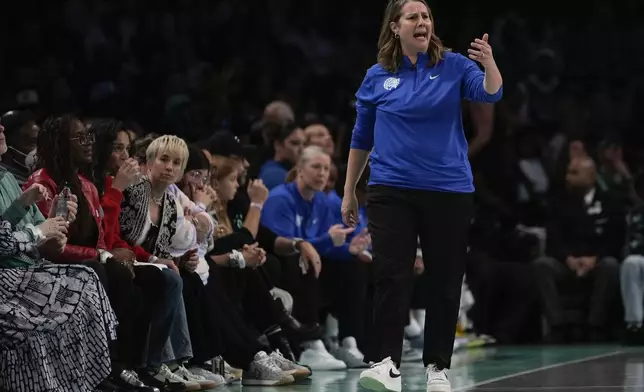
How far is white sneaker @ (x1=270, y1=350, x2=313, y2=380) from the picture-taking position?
687 centimetres

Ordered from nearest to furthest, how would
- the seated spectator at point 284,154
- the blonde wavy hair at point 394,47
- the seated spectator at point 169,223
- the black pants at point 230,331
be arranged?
the blonde wavy hair at point 394,47 → the seated spectator at point 169,223 → the black pants at point 230,331 → the seated spectator at point 284,154

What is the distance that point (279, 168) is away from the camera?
29.1 ft

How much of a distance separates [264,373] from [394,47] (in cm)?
176

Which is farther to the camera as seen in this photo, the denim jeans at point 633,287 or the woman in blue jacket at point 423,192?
the denim jeans at point 633,287

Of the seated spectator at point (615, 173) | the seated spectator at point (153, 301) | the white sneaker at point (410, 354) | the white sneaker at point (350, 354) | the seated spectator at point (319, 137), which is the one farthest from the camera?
the seated spectator at point (615, 173)

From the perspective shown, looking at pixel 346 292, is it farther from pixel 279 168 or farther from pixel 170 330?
pixel 170 330

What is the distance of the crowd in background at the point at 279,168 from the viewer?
619 cm

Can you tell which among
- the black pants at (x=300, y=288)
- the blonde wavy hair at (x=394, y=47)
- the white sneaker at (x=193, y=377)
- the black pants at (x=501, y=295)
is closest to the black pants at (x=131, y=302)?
the white sneaker at (x=193, y=377)

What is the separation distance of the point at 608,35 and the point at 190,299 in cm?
885

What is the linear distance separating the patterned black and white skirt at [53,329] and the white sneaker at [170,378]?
742 millimetres

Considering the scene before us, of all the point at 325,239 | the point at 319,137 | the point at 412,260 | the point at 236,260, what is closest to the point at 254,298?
the point at 236,260

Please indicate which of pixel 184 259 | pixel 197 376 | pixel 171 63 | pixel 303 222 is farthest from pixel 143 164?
pixel 171 63

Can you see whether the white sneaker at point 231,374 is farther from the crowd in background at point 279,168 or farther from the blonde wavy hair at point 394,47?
the blonde wavy hair at point 394,47

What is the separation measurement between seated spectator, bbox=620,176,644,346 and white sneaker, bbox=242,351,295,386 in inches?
146
